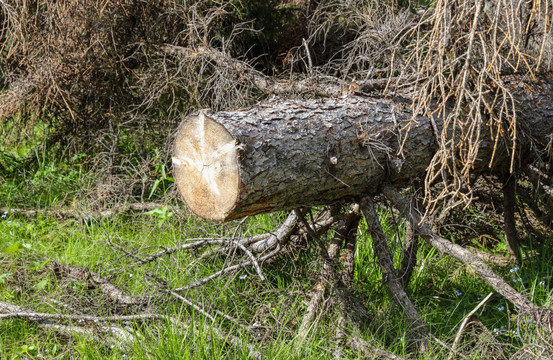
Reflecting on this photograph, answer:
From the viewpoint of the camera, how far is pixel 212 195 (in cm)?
309

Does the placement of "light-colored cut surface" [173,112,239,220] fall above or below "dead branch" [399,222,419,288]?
above

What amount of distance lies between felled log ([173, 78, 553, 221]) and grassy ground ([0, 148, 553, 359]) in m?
0.44

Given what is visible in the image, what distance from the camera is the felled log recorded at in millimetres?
2973

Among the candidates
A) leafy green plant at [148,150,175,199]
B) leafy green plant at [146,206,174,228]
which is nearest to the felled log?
leafy green plant at [146,206,174,228]

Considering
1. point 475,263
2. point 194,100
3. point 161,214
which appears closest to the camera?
point 475,263

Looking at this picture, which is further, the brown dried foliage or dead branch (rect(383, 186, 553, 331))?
the brown dried foliage

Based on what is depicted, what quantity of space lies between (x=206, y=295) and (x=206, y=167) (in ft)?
3.06

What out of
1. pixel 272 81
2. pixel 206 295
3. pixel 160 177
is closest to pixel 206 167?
pixel 206 295

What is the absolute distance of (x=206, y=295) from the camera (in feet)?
12.1

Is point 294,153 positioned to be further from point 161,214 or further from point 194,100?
point 194,100

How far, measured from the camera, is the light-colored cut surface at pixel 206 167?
9.69 feet

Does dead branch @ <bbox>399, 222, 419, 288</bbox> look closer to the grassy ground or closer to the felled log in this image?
the grassy ground

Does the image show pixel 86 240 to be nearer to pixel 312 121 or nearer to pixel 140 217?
pixel 140 217

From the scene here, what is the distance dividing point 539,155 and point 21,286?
324cm
